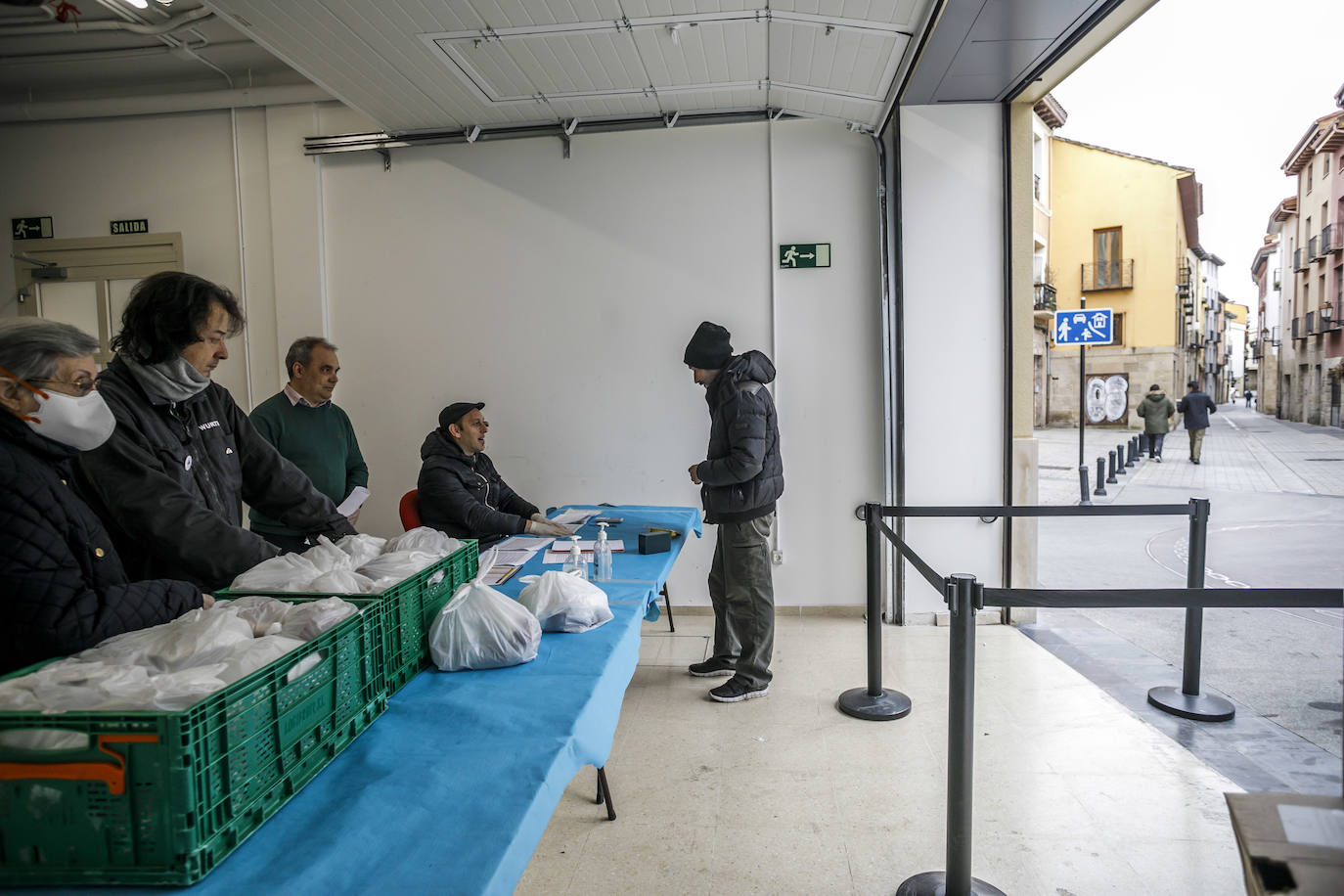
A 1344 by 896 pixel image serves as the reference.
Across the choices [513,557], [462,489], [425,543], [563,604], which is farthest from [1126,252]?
[425,543]

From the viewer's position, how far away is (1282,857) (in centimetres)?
78

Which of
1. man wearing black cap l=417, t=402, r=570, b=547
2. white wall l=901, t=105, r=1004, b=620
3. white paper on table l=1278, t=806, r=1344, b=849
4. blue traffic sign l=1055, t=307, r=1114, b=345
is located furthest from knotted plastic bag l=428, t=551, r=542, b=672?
blue traffic sign l=1055, t=307, r=1114, b=345

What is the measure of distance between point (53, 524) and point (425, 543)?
31.7 inches

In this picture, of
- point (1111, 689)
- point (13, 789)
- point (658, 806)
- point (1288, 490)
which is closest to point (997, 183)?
point (1111, 689)

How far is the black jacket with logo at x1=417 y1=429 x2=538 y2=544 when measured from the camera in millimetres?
3551

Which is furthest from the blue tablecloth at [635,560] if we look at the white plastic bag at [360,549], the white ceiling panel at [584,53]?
the white ceiling panel at [584,53]

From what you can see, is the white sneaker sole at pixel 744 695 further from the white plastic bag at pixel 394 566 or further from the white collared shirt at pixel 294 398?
the white collared shirt at pixel 294 398

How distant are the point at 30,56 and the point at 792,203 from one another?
15.9 ft

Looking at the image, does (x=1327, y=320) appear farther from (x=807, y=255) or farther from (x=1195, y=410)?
(x=1195, y=410)

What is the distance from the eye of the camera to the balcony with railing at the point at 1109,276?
23062 millimetres

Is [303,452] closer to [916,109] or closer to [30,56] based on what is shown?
[30,56]

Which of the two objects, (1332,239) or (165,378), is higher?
(1332,239)

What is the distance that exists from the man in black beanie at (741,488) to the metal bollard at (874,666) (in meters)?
0.45

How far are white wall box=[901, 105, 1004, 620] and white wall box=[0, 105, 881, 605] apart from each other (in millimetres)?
271
